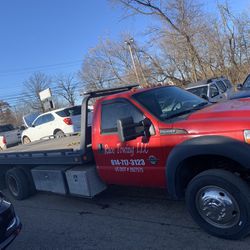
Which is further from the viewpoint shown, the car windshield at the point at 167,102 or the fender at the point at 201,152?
the car windshield at the point at 167,102

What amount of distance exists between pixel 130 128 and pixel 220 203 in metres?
1.48

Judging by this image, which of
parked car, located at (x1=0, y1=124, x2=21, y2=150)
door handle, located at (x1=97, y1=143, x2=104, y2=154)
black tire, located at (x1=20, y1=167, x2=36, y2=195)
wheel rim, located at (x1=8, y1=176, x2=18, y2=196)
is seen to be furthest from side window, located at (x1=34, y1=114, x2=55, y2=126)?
Result: door handle, located at (x1=97, y1=143, x2=104, y2=154)

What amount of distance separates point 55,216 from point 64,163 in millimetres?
941

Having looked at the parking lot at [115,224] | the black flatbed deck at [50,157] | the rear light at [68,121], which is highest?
the rear light at [68,121]

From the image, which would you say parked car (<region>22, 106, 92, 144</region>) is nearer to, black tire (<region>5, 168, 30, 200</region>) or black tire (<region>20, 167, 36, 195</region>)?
black tire (<region>5, 168, 30, 200</region>)

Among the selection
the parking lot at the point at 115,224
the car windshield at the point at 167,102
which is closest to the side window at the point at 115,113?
the car windshield at the point at 167,102

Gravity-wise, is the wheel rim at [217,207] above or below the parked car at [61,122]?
below

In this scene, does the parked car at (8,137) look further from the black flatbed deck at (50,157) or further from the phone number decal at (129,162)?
the phone number decal at (129,162)

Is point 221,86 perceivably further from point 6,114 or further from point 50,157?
point 6,114

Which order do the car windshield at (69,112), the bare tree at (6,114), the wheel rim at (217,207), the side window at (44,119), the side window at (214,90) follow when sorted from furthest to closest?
the bare tree at (6,114) → the side window at (44,119) → the car windshield at (69,112) → the side window at (214,90) → the wheel rim at (217,207)

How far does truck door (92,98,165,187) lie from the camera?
4.54 metres

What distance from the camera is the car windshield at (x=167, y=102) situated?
4.64 meters

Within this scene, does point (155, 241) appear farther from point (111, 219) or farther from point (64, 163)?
point (64, 163)

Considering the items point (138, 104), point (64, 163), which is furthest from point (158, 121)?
point (64, 163)
